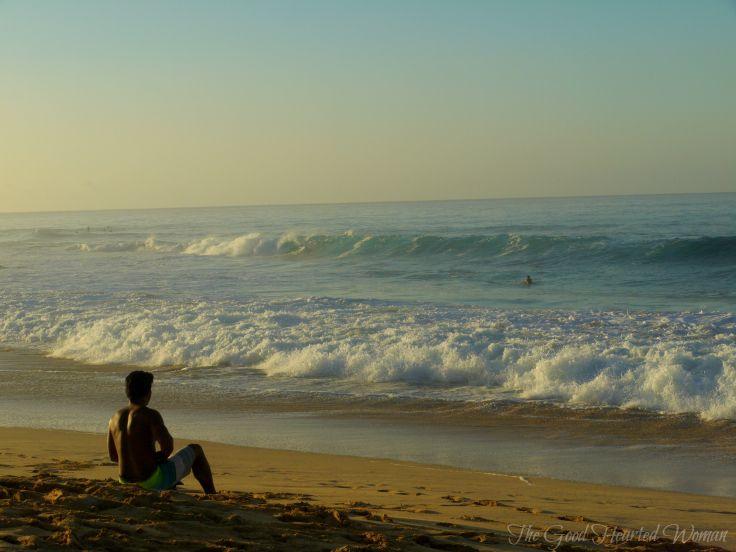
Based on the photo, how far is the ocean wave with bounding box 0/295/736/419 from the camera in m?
10.7

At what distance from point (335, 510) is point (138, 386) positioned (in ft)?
5.10

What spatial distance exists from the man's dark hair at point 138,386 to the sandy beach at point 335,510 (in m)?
0.60

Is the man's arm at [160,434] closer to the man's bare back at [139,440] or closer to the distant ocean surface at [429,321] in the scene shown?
the man's bare back at [139,440]

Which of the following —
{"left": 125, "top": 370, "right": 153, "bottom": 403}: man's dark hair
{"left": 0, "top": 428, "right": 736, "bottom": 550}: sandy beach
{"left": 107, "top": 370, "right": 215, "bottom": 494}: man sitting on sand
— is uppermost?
{"left": 125, "top": 370, "right": 153, "bottom": 403}: man's dark hair

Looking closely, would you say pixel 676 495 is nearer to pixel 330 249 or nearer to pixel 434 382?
pixel 434 382

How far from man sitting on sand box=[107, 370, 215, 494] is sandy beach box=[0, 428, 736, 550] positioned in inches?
6.9

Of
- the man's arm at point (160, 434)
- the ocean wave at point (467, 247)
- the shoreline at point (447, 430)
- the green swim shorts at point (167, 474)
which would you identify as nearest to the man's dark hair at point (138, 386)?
the man's arm at point (160, 434)

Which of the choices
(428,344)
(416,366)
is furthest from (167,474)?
(428,344)

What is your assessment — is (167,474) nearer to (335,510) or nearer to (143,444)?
(143,444)

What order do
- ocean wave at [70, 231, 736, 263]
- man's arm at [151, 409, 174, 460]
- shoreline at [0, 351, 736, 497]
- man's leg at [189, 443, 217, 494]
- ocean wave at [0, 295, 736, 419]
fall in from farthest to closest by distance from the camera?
ocean wave at [70, 231, 736, 263]
ocean wave at [0, 295, 736, 419]
shoreline at [0, 351, 736, 497]
man's leg at [189, 443, 217, 494]
man's arm at [151, 409, 174, 460]

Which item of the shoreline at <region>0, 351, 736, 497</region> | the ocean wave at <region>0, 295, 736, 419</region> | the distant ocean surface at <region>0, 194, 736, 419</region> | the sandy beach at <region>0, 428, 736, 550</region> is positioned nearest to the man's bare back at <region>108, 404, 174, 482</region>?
the sandy beach at <region>0, 428, 736, 550</region>

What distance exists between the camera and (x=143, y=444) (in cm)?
568

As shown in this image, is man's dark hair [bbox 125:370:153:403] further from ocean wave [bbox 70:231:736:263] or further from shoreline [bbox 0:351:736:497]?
ocean wave [bbox 70:231:736:263]

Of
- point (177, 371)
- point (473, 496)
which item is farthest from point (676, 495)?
point (177, 371)
